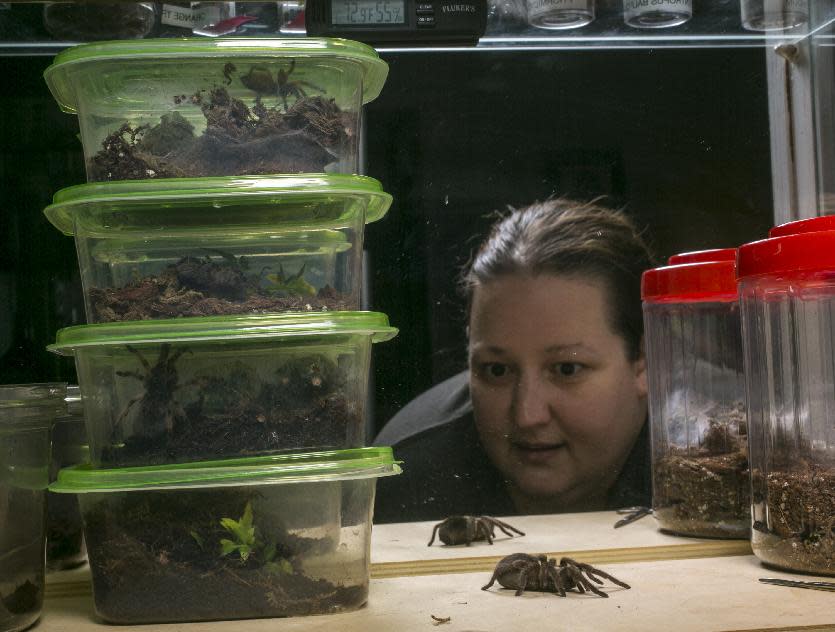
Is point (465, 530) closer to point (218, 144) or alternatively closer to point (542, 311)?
point (542, 311)

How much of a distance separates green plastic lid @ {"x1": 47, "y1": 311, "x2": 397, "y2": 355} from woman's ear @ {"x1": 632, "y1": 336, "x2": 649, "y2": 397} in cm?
82

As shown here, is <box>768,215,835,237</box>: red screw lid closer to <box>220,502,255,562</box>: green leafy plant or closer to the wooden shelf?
the wooden shelf

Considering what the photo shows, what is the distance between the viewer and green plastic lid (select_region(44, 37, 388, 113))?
1187mm

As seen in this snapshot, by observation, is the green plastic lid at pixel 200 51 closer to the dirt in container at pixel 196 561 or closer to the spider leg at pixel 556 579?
the dirt in container at pixel 196 561

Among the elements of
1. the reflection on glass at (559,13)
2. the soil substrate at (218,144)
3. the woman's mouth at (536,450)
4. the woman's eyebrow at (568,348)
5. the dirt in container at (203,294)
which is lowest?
the woman's mouth at (536,450)

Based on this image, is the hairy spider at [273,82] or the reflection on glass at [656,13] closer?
the hairy spider at [273,82]

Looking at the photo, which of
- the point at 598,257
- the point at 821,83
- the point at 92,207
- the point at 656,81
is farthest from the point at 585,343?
the point at 92,207

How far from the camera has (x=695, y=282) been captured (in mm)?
1514

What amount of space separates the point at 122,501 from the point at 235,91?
1.80 ft

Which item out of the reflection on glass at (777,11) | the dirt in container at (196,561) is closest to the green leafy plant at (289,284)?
→ the dirt in container at (196,561)

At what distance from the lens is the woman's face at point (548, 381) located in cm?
178

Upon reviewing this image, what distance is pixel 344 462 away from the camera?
1.17m

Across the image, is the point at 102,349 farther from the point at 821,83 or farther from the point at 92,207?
the point at 821,83

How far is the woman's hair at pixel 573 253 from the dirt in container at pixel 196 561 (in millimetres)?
784
